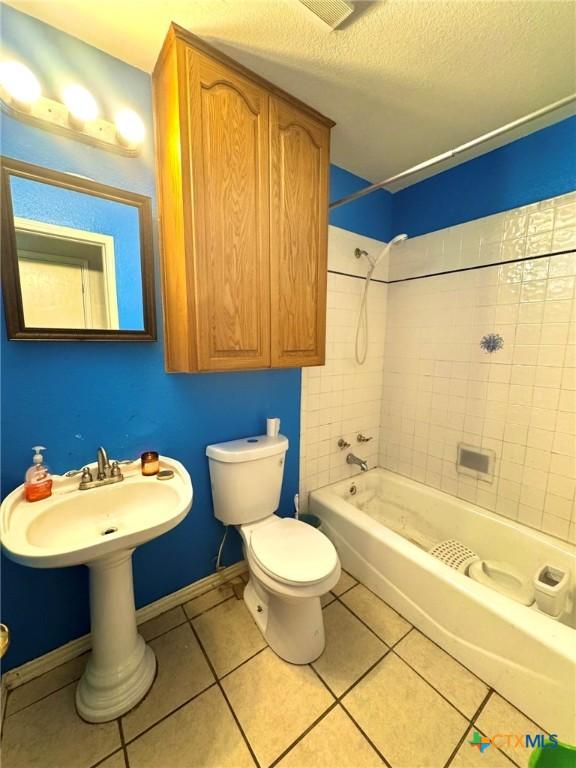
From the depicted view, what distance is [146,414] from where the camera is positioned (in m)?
1.27

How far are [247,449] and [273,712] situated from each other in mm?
942

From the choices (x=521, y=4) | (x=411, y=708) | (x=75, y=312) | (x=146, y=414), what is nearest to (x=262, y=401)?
(x=146, y=414)

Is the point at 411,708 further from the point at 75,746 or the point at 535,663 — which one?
the point at 75,746

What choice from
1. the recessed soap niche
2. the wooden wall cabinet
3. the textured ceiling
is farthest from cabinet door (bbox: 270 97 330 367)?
the recessed soap niche

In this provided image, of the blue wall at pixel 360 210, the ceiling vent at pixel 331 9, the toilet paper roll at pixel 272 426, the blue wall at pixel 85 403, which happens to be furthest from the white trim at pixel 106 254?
the blue wall at pixel 360 210

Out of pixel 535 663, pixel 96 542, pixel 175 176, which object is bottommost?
pixel 535 663

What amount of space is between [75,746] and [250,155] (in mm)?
2161

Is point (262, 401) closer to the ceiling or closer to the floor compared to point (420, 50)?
closer to the floor

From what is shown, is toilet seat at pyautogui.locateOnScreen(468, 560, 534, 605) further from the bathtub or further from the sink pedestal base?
the sink pedestal base

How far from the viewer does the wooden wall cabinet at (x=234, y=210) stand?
1.04m

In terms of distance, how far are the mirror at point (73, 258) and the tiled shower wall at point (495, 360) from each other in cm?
167

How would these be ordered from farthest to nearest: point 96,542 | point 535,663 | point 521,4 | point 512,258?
point 512,258, point 535,663, point 521,4, point 96,542

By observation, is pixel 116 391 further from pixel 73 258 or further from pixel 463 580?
pixel 463 580

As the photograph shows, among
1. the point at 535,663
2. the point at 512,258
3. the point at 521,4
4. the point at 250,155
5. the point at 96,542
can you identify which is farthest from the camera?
the point at 512,258
